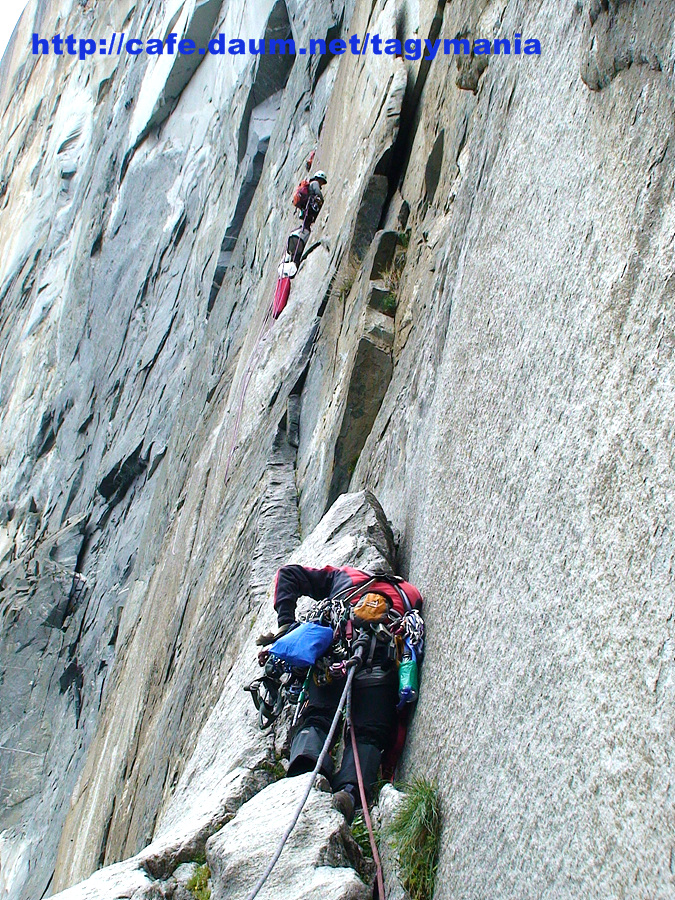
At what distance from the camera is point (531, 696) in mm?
3012

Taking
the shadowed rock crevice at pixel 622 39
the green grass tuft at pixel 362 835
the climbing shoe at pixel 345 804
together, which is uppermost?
the shadowed rock crevice at pixel 622 39

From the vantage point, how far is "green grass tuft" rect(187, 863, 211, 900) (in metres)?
3.65

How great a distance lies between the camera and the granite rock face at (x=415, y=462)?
277 centimetres

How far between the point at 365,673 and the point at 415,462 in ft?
5.20

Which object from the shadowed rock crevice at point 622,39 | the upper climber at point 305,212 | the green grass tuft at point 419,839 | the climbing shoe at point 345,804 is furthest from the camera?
the upper climber at point 305,212

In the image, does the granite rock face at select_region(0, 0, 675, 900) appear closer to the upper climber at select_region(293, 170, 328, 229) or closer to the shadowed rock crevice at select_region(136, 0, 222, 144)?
the upper climber at select_region(293, 170, 328, 229)

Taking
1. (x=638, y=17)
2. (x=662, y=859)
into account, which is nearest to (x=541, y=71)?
(x=638, y=17)

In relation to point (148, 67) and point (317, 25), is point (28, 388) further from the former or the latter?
point (317, 25)

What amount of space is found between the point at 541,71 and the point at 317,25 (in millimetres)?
10515

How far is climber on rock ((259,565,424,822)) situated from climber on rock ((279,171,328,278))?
7141 millimetres

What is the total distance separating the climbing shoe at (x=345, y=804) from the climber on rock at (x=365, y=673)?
3cm

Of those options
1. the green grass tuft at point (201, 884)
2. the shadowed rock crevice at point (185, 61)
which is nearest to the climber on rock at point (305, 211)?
the green grass tuft at point (201, 884)

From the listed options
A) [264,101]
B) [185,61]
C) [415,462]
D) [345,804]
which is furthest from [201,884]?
[185,61]

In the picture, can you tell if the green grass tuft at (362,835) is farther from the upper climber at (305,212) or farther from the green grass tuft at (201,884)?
the upper climber at (305,212)
